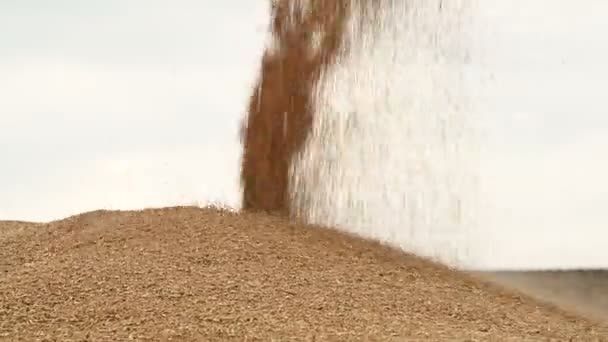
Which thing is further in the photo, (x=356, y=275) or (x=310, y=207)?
(x=310, y=207)

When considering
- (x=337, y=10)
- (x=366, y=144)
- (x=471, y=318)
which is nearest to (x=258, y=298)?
(x=471, y=318)

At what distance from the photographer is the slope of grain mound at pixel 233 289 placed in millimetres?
4523

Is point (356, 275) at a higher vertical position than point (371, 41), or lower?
lower

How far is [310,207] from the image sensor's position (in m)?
6.02

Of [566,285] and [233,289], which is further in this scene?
[566,285]

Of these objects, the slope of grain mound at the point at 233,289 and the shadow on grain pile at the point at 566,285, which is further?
the shadow on grain pile at the point at 566,285

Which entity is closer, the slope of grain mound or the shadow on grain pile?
the slope of grain mound

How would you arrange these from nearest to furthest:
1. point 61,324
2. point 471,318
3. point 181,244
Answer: point 61,324, point 471,318, point 181,244

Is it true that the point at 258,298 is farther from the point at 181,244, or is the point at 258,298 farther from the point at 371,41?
the point at 371,41

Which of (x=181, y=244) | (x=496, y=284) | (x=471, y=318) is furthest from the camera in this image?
(x=496, y=284)

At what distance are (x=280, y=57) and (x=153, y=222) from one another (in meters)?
1.13

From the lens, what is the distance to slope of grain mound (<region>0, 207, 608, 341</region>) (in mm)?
4523

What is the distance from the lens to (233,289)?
486 centimetres

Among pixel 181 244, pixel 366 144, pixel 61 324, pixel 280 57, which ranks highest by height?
pixel 280 57
